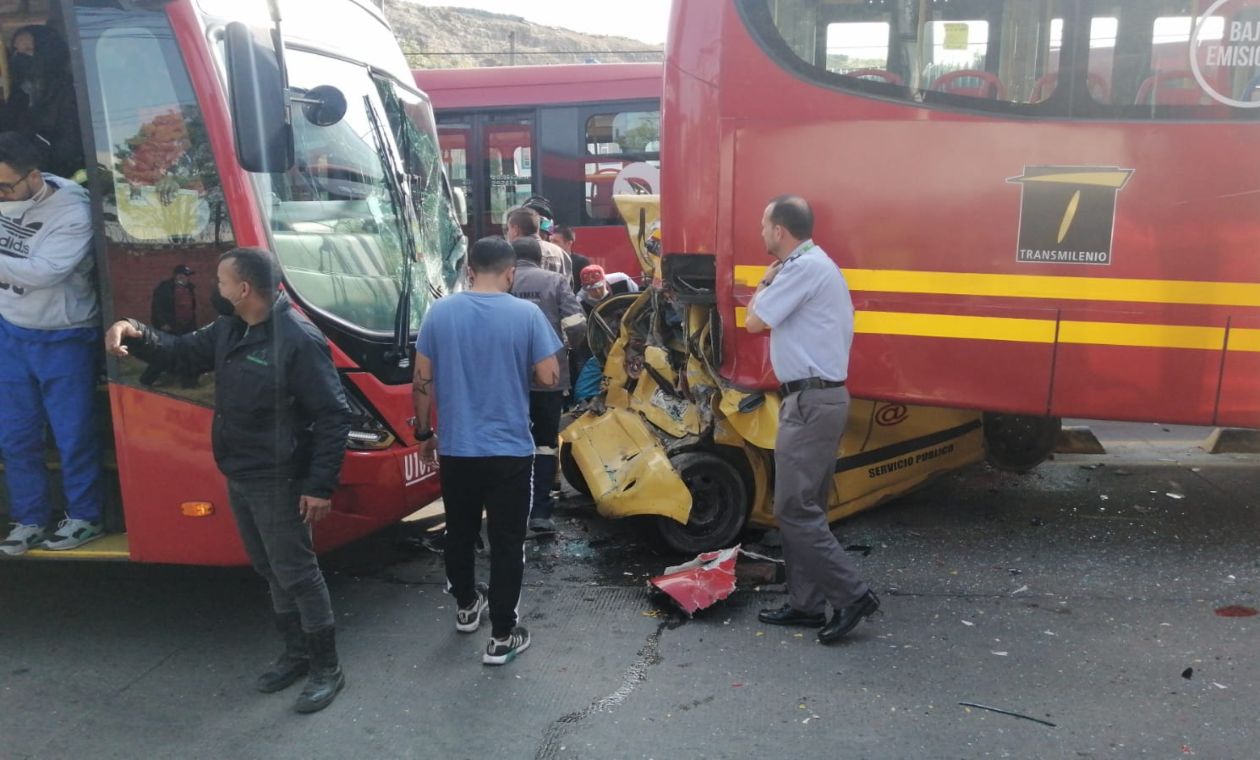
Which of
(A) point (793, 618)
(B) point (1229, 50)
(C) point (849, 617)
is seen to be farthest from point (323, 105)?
(B) point (1229, 50)

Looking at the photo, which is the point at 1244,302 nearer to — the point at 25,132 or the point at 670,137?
the point at 670,137

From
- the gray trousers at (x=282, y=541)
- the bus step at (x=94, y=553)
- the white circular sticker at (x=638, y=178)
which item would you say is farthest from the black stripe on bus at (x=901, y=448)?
the white circular sticker at (x=638, y=178)

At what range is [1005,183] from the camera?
15.8ft

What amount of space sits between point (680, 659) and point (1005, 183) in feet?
9.15

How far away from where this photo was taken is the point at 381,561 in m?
5.27

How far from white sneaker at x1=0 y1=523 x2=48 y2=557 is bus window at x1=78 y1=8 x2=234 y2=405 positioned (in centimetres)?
89

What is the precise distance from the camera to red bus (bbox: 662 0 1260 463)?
15.3 ft

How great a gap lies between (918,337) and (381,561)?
3063 millimetres

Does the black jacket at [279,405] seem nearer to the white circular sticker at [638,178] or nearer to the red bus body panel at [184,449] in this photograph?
the red bus body panel at [184,449]

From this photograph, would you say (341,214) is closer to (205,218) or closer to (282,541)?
(205,218)

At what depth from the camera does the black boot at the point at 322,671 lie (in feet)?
12.1

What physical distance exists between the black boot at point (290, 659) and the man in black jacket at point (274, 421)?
166mm

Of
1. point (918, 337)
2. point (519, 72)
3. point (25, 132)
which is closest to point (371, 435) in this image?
point (25, 132)

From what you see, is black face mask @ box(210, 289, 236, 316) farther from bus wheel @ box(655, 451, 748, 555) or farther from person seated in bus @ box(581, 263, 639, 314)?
person seated in bus @ box(581, 263, 639, 314)
